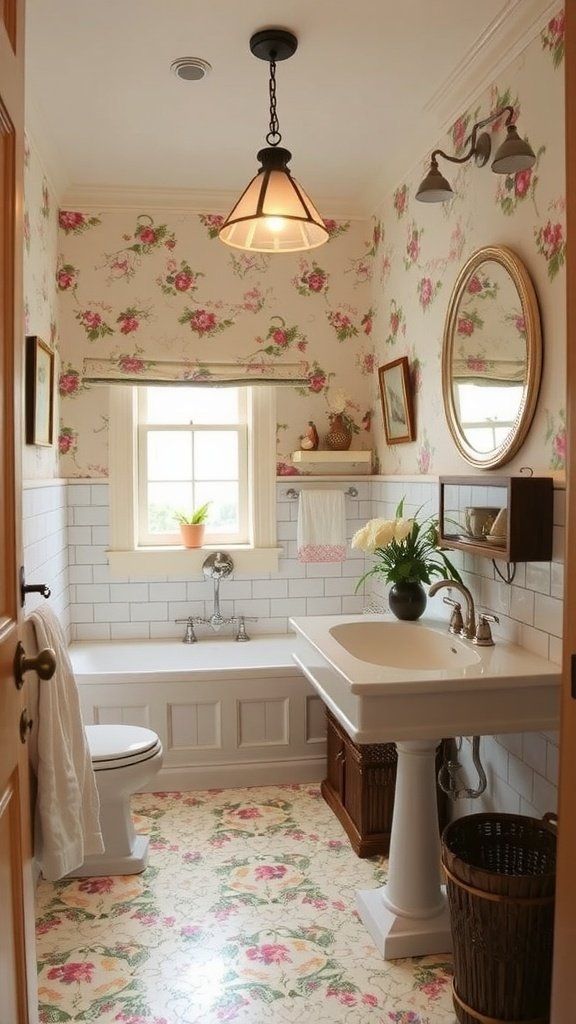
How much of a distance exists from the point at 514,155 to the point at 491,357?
63 centimetres

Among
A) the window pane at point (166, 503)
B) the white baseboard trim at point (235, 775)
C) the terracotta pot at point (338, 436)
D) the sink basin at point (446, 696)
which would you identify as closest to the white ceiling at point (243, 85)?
the terracotta pot at point (338, 436)

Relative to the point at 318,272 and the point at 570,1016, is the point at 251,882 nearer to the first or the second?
the point at 570,1016

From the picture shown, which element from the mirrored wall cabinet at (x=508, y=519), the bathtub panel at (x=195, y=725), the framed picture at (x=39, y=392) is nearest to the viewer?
the mirrored wall cabinet at (x=508, y=519)

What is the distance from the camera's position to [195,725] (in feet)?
11.5

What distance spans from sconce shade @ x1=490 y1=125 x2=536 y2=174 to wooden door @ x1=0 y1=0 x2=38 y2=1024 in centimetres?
133

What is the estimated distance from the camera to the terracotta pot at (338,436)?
3.98 meters

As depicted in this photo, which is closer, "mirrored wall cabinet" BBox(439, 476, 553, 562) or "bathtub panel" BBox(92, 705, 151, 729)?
"mirrored wall cabinet" BBox(439, 476, 553, 562)

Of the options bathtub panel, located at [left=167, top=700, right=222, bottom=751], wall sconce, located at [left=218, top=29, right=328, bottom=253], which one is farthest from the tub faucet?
wall sconce, located at [left=218, top=29, right=328, bottom=253]

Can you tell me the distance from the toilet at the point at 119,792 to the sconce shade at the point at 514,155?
226 centimetres

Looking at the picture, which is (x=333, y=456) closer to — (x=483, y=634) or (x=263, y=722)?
(x=263, y=722)

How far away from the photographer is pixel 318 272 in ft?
13.2

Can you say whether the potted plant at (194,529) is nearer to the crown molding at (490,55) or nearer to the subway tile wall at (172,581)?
the subway tile wall at (172,581)

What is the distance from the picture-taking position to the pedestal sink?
204 centimetres

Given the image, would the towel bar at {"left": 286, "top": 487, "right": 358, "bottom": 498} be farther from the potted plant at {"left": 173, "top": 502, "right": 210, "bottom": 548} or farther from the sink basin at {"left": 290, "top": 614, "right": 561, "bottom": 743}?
the sink basin at {"left": 290, "top": 614, "right": 561, "bottom": 743}
